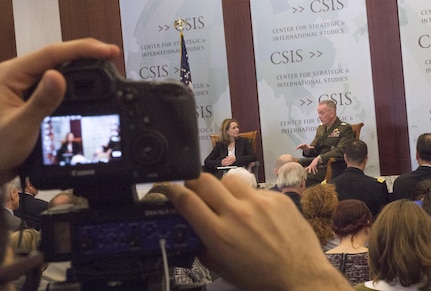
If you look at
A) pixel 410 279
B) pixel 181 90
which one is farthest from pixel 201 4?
pixel 181 90

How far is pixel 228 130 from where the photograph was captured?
8.67 m

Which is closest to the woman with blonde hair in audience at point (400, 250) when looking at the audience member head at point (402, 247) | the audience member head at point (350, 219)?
the audience member head at point (402, 247)

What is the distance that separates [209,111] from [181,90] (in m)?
8.56

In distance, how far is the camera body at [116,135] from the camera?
0.92 meters

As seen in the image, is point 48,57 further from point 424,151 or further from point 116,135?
point 424,151

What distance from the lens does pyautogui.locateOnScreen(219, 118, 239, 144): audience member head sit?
866cm

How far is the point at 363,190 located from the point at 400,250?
9.48 ft

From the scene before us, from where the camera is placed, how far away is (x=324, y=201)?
401 cm

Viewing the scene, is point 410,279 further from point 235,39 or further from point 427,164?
→ point 235,39

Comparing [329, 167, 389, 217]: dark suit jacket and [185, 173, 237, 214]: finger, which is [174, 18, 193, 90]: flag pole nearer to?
[329, 167, 389, 217]: dark suit jacket

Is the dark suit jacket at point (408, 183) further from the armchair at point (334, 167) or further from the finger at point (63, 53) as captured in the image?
the finger at point (63, 53)

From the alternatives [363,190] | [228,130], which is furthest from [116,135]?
[228,130]

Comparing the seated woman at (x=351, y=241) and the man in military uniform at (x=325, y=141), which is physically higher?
the man in military uniform at (x=325, y=141)

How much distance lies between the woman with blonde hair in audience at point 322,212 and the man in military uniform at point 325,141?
3899 mm
